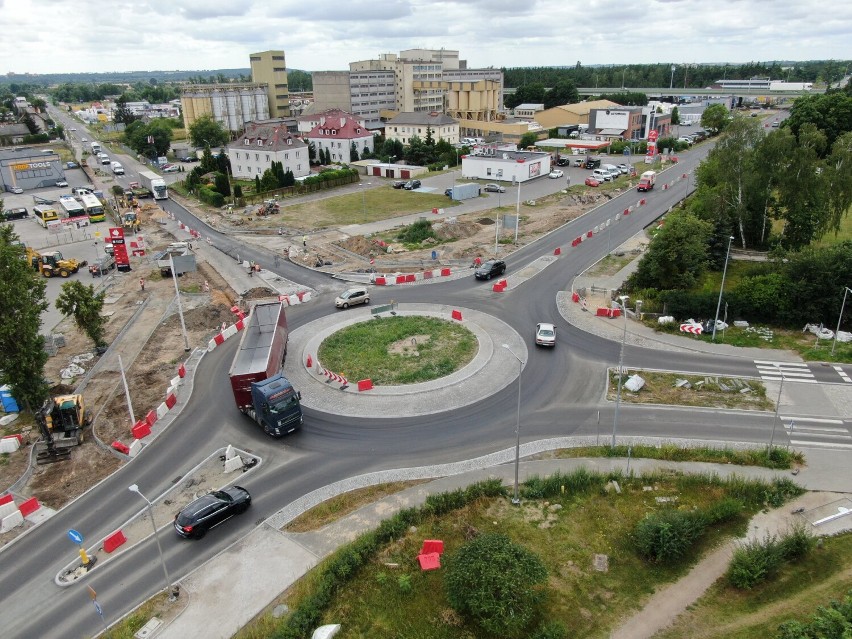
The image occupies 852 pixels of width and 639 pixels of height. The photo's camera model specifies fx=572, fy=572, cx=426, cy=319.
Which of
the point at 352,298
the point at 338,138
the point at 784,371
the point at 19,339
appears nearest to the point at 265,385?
the point at 19,339

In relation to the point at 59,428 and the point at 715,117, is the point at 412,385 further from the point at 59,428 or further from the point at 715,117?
the point at 715,117

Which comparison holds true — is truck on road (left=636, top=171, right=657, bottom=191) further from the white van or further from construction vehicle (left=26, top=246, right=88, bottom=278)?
construction vehicle (left=26, top=246, right=88, bottom=278)

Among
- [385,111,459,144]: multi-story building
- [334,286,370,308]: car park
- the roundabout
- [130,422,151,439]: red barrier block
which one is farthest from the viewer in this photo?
[385,111,459,144]: multi-story building

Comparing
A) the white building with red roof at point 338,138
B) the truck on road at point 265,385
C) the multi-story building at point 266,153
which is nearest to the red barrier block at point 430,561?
the truck on road at point 265,385

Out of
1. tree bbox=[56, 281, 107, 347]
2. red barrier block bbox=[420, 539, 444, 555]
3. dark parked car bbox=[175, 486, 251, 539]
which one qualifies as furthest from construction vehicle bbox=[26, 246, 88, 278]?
red barrier block bbox=[420, 539, 444, 555]

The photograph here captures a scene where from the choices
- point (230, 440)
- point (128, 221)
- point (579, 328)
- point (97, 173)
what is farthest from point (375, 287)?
point (97, 173)

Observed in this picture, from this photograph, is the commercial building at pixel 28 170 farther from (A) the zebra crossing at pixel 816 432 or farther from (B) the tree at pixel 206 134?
(A) the zebra crossing at pixel 816 432
